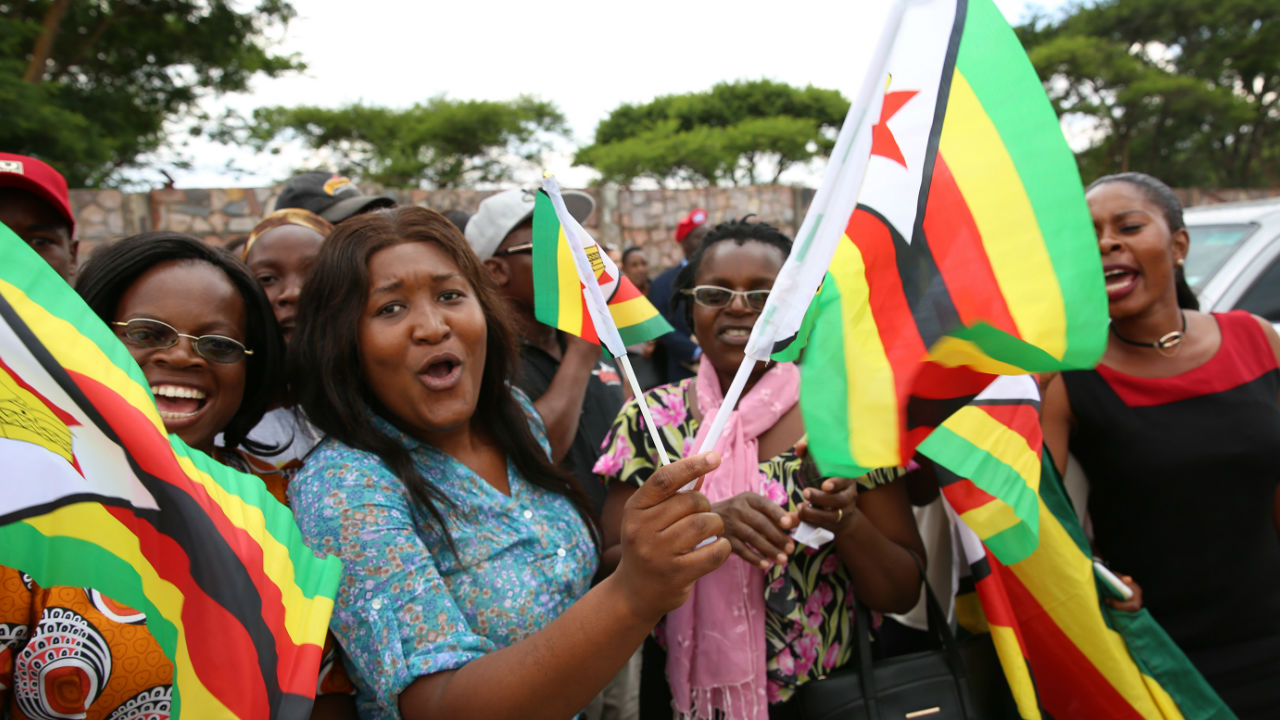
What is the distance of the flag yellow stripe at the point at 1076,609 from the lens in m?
1.90

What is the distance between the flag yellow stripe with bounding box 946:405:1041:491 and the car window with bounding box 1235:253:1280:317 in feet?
8.69

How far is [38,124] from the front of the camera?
967 centimetres

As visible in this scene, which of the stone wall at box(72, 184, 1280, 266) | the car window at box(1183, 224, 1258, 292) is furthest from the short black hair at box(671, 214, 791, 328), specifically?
the stone wall at box(72, 184, 1280, 266)

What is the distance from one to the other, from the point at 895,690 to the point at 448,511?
1.04m

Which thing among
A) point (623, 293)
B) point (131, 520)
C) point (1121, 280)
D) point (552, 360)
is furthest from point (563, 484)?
point (1121, 280)

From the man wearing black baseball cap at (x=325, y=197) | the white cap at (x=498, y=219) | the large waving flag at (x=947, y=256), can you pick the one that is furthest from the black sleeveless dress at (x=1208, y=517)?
the man wearing black baseball cap at (x=325, y=197)

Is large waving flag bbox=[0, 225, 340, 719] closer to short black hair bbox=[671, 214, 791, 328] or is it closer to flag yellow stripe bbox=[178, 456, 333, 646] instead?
flag yellow stripe bbox=[178, 456, 333, 646]

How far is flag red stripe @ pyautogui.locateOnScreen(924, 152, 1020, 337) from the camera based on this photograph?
1245mm

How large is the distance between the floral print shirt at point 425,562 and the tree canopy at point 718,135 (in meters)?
19.2

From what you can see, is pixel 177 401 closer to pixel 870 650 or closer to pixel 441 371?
pixel 441 371

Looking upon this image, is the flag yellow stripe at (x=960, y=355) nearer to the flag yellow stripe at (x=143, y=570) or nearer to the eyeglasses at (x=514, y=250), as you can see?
the flag yellow stripe at (x=143, y=570)

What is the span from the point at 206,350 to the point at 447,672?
840mm

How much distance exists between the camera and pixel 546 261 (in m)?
1.67

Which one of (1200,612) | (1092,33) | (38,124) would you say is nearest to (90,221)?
(38,124)
